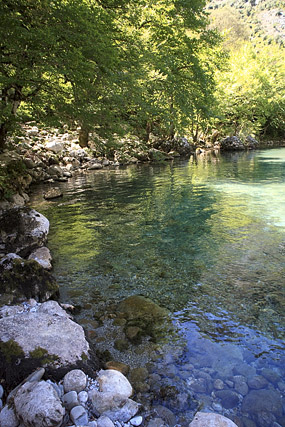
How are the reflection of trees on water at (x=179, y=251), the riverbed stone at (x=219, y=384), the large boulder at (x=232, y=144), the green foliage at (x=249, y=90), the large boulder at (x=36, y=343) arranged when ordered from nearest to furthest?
the large boulder at (x=36, y=343)
the riverbed stone at (x=219, y=384)
the reflection of trees on water at (x=179, y=251)
the green foliage at (x=249, y=90)
the large boulder at (x=232, y=144)

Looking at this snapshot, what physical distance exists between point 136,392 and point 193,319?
5.23 feet

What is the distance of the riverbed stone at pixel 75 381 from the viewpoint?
3012mm

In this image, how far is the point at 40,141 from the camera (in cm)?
2412

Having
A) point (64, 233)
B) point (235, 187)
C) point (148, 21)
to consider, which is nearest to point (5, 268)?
point (64, 233)

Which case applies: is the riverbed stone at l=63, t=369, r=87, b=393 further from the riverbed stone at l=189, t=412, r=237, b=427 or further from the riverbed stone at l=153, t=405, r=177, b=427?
the riverbed stone at l=189, t=412, r=237, b=427

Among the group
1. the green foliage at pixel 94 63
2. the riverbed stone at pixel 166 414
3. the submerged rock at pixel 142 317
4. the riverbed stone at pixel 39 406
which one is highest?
the green foliage at pixel 94 63

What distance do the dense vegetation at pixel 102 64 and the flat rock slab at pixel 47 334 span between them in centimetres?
612

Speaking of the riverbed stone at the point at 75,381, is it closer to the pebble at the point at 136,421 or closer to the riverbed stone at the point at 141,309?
the pebble at the point at 136,421

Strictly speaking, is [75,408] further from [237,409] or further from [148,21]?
[148,21]

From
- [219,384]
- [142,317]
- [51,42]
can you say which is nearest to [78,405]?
[219,384]

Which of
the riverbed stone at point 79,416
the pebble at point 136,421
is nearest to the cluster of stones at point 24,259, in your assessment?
the riverbed stone at point 79,416

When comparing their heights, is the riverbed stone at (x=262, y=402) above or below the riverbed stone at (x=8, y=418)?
below

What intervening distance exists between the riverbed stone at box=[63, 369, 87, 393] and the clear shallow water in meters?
0.81

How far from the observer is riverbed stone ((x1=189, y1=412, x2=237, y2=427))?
8.71 feet
